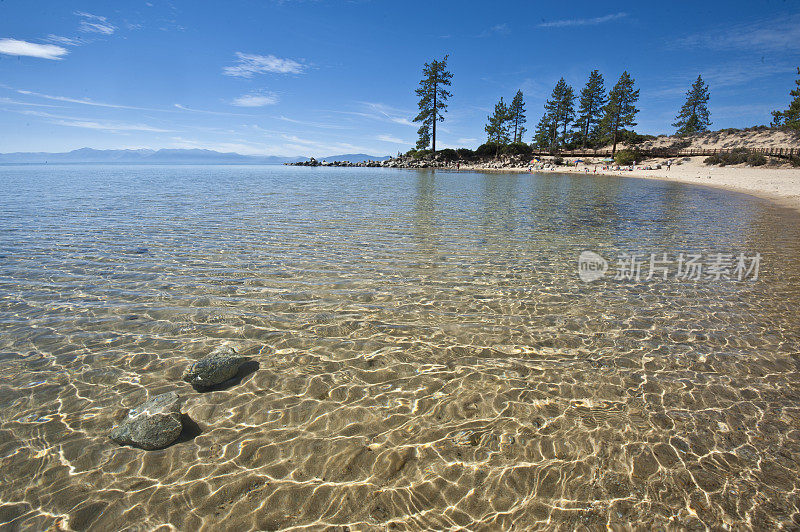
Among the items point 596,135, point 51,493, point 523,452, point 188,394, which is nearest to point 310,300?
point 188,394

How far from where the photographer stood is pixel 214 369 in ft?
16.4

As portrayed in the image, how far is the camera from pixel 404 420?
439 centimetres

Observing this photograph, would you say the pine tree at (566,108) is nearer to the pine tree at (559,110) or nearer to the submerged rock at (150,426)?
the pine tree at (559,110)

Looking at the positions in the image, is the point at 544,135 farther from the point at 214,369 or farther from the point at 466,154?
the point at 214,369

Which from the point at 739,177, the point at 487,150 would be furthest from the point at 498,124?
the point at 739,177

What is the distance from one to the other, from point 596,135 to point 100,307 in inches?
4272

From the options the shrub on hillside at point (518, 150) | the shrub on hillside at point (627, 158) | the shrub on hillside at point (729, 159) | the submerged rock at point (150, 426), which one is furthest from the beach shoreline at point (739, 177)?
the submerged rock at point (150, 426)

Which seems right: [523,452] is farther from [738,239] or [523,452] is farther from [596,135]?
[596,135]

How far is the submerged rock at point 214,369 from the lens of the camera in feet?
16.3

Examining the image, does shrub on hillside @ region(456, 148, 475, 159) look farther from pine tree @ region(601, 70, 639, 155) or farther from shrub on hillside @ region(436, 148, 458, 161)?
pine tree @ region(601, 70, 639, 155)
